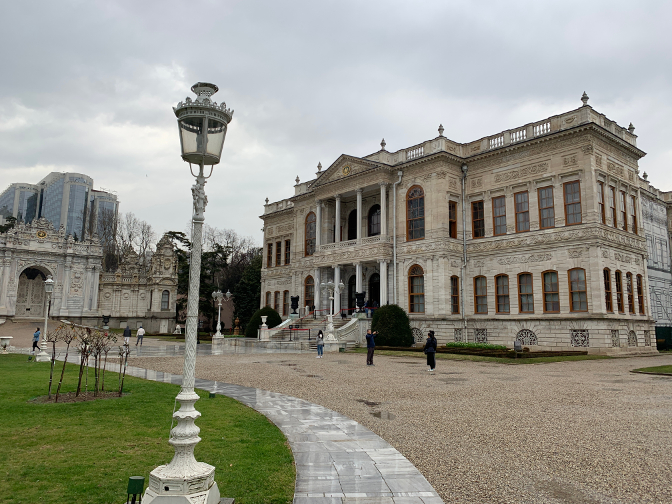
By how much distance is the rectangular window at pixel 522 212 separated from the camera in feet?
98.3

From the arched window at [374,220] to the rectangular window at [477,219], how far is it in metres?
8.18

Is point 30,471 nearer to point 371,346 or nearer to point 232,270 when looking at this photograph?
point 371,346

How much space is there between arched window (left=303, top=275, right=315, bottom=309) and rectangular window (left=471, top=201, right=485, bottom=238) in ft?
50.3

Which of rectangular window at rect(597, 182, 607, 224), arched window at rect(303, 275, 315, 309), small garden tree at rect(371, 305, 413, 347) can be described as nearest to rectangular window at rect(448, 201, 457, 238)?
small garden tree at rect(371, 305, 413, 347)

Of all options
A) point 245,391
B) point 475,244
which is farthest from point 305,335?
point 245,391

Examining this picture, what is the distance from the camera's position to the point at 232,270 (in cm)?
6919

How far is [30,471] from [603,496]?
6514mm

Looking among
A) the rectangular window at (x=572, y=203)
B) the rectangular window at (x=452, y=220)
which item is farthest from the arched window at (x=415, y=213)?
the rectangular window at (x=572, y=203)

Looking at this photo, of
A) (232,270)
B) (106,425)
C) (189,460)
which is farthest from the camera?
(232,270)

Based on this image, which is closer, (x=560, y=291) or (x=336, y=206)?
(x=560, y=291)

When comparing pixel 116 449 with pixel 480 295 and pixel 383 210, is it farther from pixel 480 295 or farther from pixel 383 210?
pixel 383 210

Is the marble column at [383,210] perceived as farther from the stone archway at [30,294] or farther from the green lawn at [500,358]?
the stone archway at [30,294]

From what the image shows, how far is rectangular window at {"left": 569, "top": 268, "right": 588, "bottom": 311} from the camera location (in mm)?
26797

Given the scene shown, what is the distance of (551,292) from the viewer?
92.4ft
